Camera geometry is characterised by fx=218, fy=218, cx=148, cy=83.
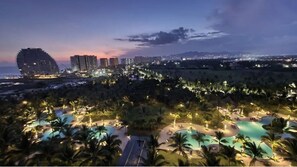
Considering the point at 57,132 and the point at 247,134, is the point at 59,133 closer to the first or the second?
the point at 57,132

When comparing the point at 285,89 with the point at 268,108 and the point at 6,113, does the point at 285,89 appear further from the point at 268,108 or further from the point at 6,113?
the point at 6,113

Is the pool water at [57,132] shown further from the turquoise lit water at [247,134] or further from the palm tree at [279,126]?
the palm tree at [279,126]

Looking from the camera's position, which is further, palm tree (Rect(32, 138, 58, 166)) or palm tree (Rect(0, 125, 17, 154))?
palm tree (Rect(0, 125, 17, 154))

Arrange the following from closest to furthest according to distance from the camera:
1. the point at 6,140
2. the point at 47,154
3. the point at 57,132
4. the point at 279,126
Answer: the point at 47,154
the point at 6,140
the point at 279,126
the point at 57,132

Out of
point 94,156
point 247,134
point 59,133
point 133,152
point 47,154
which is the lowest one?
point 247,134

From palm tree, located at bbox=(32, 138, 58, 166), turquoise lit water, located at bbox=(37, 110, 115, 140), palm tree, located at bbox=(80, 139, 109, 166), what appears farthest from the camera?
turquoise lit water, located at bbox=(37, 110, 115, 140)

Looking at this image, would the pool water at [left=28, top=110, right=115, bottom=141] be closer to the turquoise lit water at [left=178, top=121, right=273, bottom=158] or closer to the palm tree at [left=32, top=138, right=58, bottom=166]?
the palm tree at [left=32, top=138, right=58, bottom=166]

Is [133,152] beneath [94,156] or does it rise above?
beneath

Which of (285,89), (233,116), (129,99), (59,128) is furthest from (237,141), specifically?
(285,89)

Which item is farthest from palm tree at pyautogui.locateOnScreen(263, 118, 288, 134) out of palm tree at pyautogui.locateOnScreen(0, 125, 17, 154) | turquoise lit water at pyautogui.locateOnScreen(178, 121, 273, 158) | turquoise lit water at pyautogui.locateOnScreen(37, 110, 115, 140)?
palm tree at pyautogui.locateOnScreen(0, 125, 17, 154)

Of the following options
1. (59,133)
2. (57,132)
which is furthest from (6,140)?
(57,132)

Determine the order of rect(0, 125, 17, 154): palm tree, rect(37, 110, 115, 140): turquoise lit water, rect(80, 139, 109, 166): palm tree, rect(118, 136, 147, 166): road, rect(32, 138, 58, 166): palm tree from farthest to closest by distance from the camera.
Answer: rect(37, 110, 115, 140): turquoise lit water → rect(118, 136, 147, 166): road → rect(0, 125, 17, 154): palm tree → rect(32, 138, 58, 166): palm tree → rect(80, 139, 109, 166): palm tree
